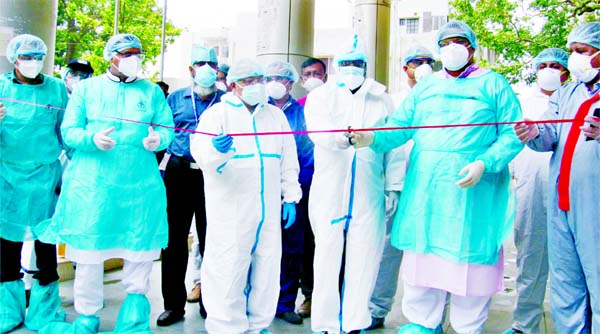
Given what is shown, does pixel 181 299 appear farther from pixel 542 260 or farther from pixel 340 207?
pixel 542 260

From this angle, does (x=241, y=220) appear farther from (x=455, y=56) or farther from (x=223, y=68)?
(x=223, y=68)

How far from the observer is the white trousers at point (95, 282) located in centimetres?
357

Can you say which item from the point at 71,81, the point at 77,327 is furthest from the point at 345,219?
the point at 71,81

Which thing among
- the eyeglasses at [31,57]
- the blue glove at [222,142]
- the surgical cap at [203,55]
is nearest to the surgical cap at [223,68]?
the surgical cap at [203,55]

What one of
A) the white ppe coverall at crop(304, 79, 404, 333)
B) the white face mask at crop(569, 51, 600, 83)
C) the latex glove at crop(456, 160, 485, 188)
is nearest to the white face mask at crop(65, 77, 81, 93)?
the white ppe coverall at crop(304, 79, 404, 333)

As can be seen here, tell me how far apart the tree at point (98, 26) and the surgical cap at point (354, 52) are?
14518 millimetres

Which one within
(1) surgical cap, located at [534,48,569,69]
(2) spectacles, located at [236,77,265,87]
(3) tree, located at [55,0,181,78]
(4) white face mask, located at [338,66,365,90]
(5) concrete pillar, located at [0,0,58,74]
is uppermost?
(3) tree, located at [55,0,181,78]

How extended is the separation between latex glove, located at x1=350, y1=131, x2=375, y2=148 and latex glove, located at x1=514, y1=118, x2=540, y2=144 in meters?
0.82

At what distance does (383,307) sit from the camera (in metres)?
4.16

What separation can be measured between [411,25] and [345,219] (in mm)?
26166

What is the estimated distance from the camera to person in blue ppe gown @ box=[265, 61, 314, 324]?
14.1 ft

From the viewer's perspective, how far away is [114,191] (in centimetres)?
355

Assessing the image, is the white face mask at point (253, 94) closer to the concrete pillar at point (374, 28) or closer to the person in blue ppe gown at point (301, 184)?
the person in blue ppe gown at point (301, 184)

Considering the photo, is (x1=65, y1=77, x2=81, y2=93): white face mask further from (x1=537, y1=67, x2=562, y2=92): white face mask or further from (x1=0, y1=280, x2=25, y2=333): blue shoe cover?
(x1=537, y1=67, x2=562, y2=92): white face mask
